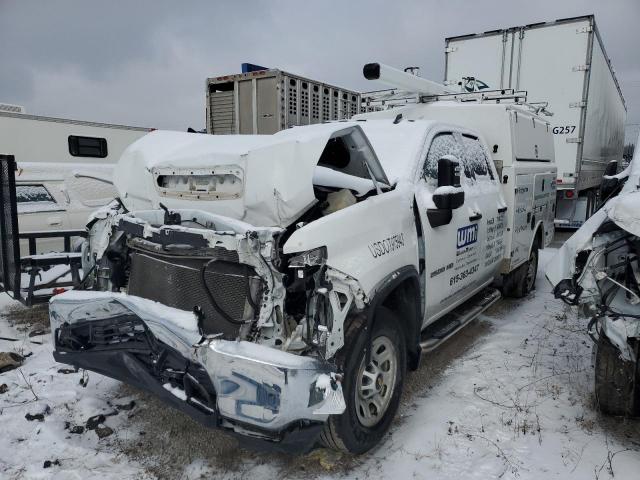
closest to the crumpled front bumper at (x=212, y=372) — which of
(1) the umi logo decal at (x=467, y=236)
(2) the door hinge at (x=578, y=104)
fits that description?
(1) the umi logo decal at (x=467, y=236)

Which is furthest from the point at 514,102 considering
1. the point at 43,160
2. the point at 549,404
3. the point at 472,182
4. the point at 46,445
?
the point at 43,160

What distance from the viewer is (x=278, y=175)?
106 inches

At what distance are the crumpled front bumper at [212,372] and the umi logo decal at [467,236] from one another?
→ 83.4 inches

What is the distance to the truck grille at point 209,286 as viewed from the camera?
2.60m

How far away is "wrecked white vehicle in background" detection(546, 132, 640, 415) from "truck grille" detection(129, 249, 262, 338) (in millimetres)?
1993

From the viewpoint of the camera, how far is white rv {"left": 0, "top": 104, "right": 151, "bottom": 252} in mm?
6062

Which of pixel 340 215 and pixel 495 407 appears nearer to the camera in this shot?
pixel 340 215

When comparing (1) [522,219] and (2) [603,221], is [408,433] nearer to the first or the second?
(2) [603,221]

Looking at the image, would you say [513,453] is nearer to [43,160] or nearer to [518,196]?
[518,196]

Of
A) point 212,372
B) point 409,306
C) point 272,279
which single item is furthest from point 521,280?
point 212,372

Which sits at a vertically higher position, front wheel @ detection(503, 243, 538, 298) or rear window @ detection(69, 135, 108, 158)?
rear window @ detection(69, 135, 108, 158)

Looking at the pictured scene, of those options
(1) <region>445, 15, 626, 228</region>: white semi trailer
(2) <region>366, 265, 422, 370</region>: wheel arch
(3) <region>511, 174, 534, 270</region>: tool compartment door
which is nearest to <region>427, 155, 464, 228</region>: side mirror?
(2) <region>366, 265, 422, 370</region>: wheel arch

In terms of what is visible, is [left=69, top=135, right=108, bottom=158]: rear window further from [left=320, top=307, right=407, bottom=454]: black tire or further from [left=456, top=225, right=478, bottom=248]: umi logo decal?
[left=320, top=307, right=407, bottom=454]: black tire

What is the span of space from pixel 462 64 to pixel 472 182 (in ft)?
24.2
